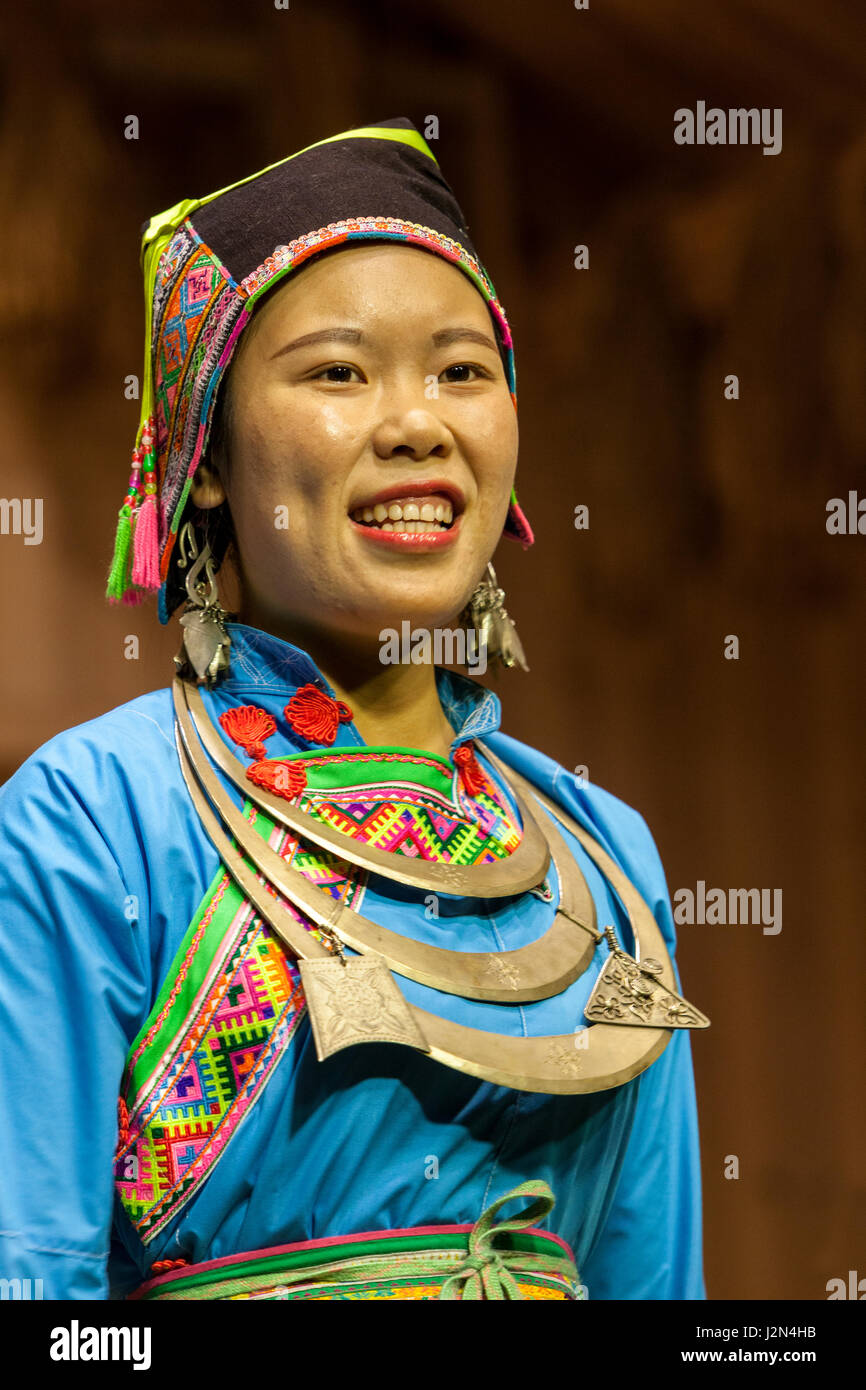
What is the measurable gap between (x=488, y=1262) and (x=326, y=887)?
33 centimetres

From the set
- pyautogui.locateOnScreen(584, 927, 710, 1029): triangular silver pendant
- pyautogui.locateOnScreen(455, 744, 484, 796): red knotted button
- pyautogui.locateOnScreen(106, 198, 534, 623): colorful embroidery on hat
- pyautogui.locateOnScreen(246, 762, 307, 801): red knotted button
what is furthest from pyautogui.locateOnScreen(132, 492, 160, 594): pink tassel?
pyautogui.locateOnScreen(584, 927, 710, 1029): triangular silver pendant

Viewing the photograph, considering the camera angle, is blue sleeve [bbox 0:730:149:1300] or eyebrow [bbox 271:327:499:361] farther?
eyebrow [bbox 271:327:499:361]

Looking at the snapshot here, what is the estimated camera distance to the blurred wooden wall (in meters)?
2.12

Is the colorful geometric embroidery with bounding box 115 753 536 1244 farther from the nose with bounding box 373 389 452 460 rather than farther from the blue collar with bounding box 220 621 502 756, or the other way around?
the nose with bounding box 373 389 452 460

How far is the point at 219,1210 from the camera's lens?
1.26 m

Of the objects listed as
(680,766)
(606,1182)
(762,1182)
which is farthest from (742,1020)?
(606,1182)

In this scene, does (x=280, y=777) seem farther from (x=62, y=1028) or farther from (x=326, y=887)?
(x=62, y=1028)

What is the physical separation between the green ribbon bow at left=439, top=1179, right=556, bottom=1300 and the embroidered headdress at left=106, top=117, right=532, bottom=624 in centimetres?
61

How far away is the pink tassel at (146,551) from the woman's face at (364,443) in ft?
0.31

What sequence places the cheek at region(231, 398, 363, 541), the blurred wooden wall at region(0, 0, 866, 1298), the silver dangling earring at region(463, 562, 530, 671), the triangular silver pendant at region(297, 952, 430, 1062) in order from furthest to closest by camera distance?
the blurred wooden wall at region(0, 0, 866, 1298) < the silver dangling earring at region(463, 562, 530, 671) < the cheek at region(231, 398, 363, 541) < the triangular silver pendant at region(297, 952, 430, 1062)

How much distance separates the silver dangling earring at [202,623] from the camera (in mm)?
1426

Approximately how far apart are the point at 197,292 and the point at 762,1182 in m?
1.54

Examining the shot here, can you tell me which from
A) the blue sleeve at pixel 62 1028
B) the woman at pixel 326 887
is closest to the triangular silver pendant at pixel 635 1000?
the woman at pixel 326 887
